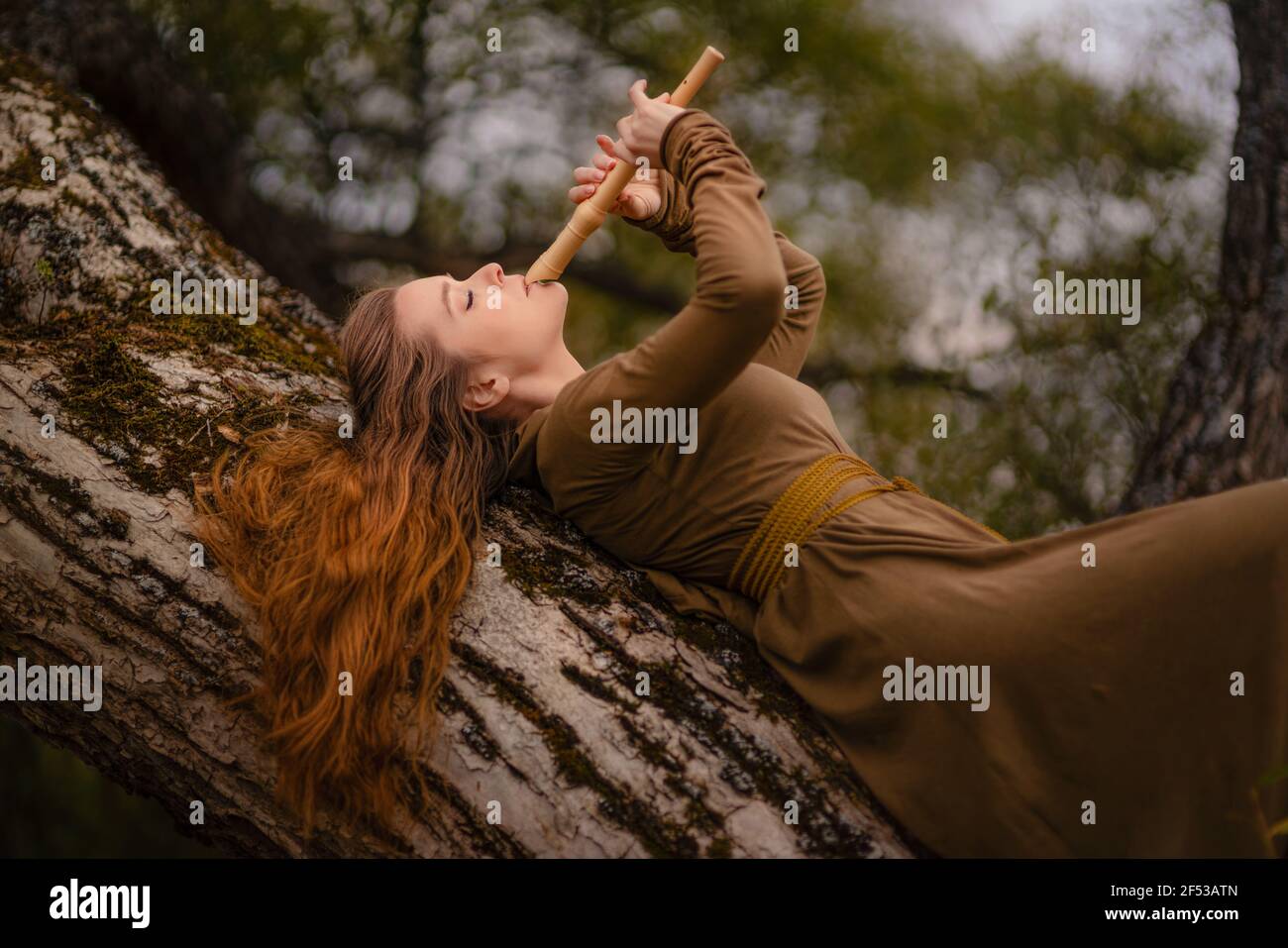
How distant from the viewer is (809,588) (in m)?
2.00

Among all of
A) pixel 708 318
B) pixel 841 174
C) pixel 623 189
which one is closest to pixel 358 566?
pixel 708 318

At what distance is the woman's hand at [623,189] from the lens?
2.26 meters

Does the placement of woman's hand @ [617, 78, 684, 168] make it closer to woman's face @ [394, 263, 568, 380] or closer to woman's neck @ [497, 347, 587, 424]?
woman's face @ [394, 263, 568, 380]

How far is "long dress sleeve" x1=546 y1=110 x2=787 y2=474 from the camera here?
1763 mm

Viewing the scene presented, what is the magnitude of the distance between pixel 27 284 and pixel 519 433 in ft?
4.44

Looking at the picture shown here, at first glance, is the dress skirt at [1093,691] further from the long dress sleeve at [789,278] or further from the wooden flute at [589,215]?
the wooden flute at [589,215]

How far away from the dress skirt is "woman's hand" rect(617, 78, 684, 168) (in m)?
1.01

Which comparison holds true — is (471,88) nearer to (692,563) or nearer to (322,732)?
(692,563)

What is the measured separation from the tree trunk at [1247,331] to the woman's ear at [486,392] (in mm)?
2099

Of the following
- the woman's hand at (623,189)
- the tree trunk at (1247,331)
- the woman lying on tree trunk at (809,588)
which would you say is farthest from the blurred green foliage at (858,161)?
the woman lying on tree trunk at (809,588)

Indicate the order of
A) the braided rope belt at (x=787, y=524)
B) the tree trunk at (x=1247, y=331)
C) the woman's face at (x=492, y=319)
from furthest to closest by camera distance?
the tree trunk at (x=1247, y=331) → the woman's face at (x=492, y=319) → the braided rope belt at (x=787, y=524)
